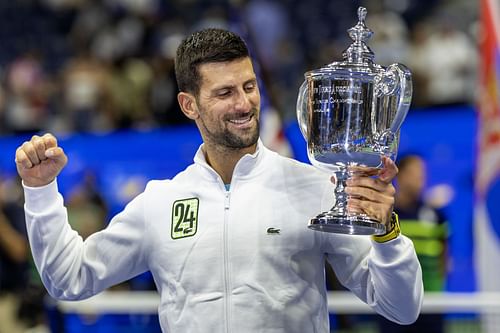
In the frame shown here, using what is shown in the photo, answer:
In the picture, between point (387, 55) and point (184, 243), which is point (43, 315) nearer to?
point (184, 243)

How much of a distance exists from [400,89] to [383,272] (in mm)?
559

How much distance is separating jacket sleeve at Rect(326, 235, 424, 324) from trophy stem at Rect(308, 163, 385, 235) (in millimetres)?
112

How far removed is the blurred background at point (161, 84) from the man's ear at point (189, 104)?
473cm

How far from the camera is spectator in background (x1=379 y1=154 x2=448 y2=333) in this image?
754 cm

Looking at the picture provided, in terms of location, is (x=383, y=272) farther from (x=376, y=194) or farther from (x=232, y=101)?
(x=232, y=101)

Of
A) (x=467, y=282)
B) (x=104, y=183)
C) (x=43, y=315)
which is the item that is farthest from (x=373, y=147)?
(x=104, y=183)

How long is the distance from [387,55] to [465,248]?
9.23 feet

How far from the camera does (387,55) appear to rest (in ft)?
39.1

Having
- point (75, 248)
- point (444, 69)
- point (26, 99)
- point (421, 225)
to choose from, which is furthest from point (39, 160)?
point (26, 99)

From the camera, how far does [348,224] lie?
3.30 meters

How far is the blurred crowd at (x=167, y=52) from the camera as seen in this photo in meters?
12.1

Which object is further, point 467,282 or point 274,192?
point 467,282

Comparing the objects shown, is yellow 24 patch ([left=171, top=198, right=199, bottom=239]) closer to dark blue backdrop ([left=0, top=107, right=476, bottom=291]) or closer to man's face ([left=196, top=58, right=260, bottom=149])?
man's face ([left=196, top=58, right=260, bottom=149])

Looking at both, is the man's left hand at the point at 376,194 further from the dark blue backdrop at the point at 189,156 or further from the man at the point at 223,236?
the dark blue backdrop at the point at 189,156
